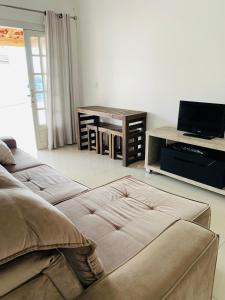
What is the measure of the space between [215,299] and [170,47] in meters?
2.79

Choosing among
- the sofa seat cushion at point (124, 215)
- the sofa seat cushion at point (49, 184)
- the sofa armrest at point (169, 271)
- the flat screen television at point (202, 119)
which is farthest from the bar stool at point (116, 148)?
the sofa armrest at point (169, 271)

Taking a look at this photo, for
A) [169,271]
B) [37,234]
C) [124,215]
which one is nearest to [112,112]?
[124,215]

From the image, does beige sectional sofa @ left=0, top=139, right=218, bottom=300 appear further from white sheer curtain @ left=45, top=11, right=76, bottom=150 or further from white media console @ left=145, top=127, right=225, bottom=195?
white sheer curtain @ left=45, top=11, right=76, bottom=150

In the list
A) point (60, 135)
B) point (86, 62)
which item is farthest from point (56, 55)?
point (60, 135)

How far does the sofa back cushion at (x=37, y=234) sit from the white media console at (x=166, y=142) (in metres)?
2.02

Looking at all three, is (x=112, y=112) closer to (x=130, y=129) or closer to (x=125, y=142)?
(x=130, y=129)

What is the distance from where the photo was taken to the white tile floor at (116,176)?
6.12 feet

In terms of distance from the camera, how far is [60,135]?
4.41 meters

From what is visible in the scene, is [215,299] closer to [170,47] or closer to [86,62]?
[170,47]

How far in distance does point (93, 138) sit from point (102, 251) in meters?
3.27

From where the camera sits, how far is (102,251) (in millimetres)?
1108

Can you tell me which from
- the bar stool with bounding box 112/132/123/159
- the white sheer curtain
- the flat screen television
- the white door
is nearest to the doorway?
the white door

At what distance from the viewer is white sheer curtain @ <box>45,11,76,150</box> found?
12.9ft

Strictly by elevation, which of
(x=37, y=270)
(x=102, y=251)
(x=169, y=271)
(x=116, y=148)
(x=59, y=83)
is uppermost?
(x=59, y=83)
